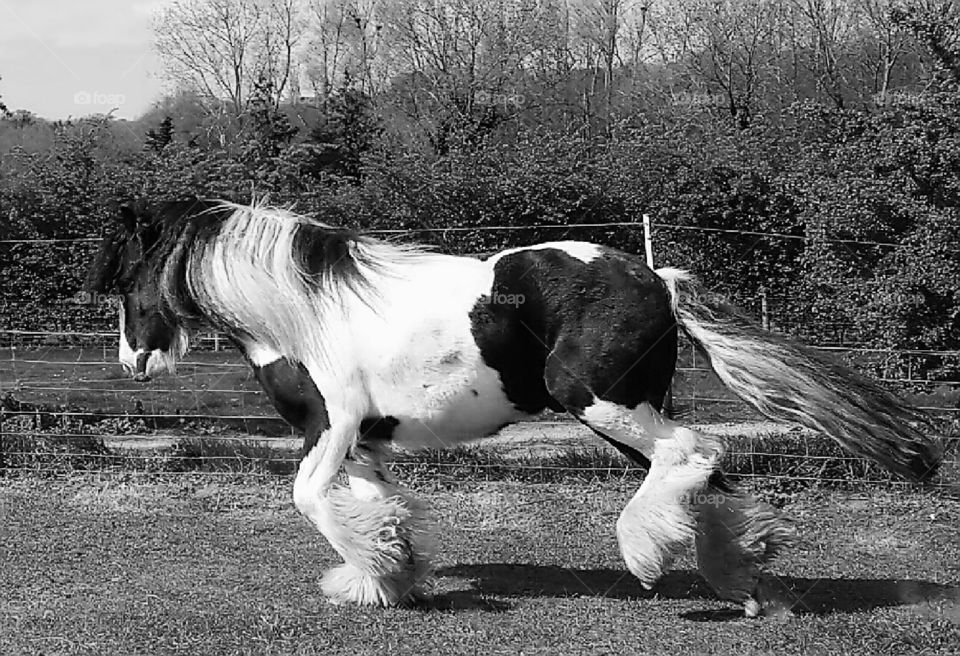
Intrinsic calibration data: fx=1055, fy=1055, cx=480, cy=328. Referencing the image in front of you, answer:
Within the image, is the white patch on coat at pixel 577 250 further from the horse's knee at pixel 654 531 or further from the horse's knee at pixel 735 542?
the horse's knee at pixel 735 542

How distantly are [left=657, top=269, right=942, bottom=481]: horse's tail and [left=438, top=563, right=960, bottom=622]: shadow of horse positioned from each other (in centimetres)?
72

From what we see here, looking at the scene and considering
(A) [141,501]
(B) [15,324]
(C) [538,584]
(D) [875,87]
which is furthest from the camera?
(D) [875,87]

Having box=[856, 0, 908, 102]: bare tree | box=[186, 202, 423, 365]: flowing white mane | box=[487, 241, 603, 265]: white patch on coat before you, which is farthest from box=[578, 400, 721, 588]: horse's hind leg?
box=[856, 0, 908, 102]: bare tree

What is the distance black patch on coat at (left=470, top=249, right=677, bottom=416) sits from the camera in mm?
4418

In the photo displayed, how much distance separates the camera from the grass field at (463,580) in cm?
427

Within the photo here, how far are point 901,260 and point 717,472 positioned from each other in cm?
600

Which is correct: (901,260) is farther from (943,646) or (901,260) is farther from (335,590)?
(335,590)

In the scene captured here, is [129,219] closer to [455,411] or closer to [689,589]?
[455,411]

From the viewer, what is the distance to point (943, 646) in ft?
13.4

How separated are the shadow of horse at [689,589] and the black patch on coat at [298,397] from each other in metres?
1.03

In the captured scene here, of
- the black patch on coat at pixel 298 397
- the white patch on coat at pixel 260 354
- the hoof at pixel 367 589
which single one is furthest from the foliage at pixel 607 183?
the hoof at pixel 367 589

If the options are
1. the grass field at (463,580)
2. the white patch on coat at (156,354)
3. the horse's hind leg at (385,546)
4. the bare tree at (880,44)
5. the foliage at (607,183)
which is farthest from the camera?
the bare tree at (880,44)

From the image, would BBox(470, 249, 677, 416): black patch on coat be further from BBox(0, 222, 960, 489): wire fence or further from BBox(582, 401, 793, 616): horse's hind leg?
BBox(0, 222, 960, 489): wire fence

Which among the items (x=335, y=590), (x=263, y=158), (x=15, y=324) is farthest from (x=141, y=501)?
(x=263, y=158)
